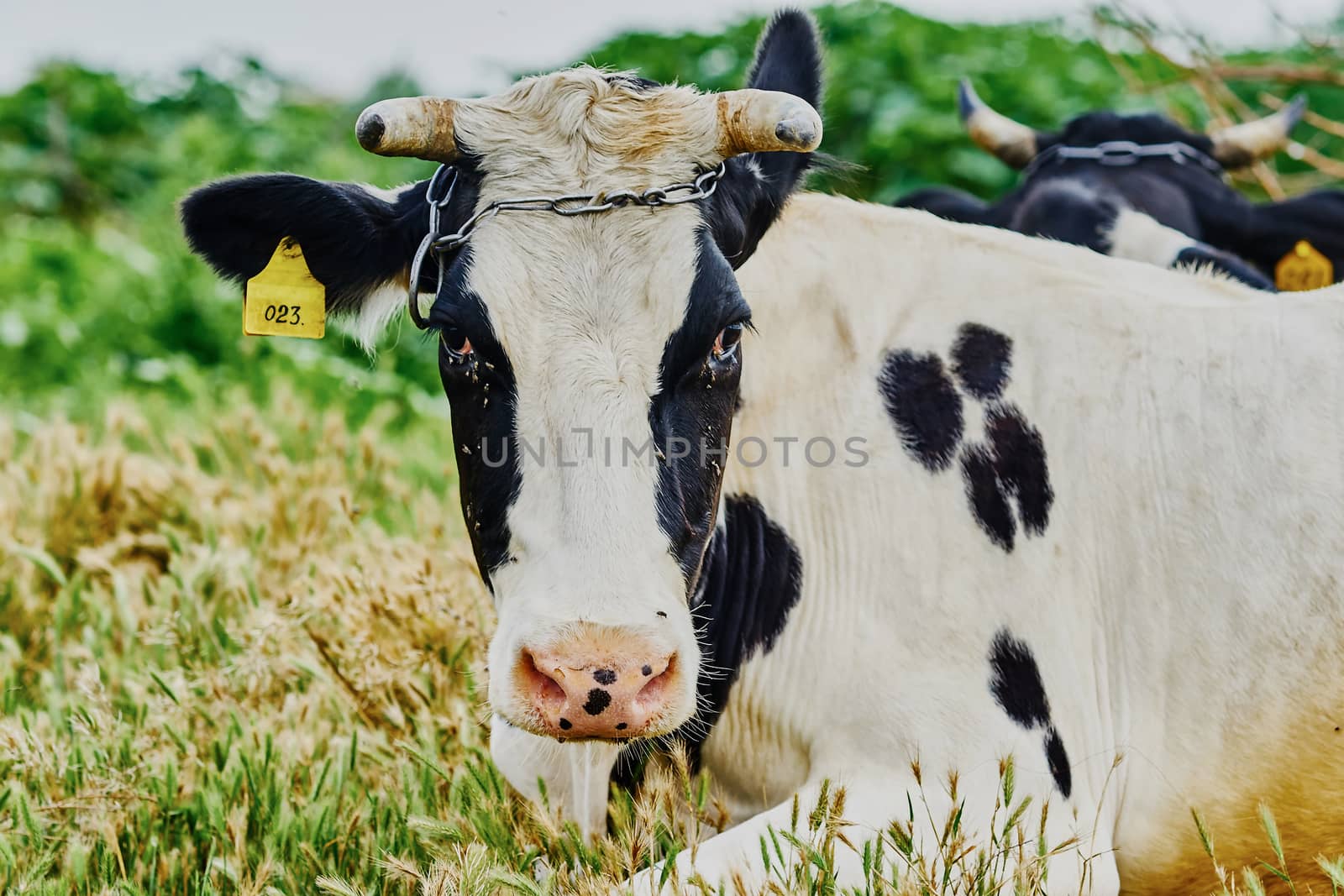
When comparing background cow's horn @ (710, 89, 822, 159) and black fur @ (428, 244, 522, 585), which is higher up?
background cow's horn @ (710, 89, 822, 159)

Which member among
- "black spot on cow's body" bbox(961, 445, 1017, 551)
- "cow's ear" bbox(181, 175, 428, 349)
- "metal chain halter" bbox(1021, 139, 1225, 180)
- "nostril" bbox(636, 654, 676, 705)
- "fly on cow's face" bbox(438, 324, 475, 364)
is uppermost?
"metal chain halter" bbox(1021, 139, 1225, 180)

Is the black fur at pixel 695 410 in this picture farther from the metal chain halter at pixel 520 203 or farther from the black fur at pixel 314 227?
the black fur at pixel 314 227

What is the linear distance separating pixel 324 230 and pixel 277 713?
1583mm

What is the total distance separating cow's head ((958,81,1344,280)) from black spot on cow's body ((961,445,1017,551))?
2.81 metres

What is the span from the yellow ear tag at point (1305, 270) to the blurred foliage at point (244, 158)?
6.81 ft

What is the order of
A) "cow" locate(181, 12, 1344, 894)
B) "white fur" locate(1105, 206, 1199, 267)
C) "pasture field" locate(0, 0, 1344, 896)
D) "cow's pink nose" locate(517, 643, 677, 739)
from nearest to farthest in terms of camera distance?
"cow's pink nose" locate(517, 643, 677, 739)
"cow" locate(181, 12, 1344, 894)
"pasture field" locate(0, 0, 1344, 896)
"white fur" locate(1105, 206, 1199, 267)

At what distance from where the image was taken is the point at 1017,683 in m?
3.05

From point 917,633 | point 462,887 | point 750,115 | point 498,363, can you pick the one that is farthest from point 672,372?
point 462,887

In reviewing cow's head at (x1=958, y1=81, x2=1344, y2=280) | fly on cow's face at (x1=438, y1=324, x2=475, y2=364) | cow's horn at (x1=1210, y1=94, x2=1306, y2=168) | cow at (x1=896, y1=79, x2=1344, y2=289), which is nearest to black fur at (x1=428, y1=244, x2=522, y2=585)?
fly on cow's face at (x1=438, y1=324, x2=475, y2=364)

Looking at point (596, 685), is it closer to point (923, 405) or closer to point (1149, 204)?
point (923, 405)

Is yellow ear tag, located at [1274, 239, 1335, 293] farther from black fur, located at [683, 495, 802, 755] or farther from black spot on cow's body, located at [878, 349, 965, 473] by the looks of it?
black fur, located at [683, 495, 802, 755]

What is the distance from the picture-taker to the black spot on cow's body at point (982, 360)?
330cm

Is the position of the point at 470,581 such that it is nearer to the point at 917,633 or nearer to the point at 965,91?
the point at 917,633

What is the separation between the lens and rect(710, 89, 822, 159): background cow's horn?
2.88 meters
